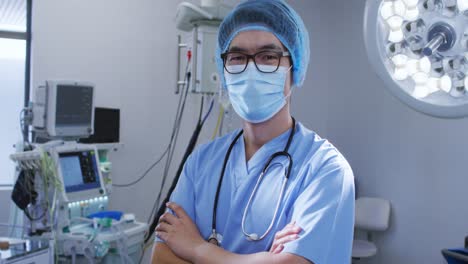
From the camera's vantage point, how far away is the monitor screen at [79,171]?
229 centimetres

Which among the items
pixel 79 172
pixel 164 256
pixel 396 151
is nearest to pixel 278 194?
pixel 164 256

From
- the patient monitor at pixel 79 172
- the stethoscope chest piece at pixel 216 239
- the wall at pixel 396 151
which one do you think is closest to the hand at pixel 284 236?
the stethoscope chest piece at pixel 216 239

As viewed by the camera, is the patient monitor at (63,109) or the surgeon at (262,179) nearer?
the surgeon at (262,179)

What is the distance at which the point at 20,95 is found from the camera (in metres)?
3.42

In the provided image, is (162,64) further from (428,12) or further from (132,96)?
(428,12)

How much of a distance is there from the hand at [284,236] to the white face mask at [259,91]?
1.00ft

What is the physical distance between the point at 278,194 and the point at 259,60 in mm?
345

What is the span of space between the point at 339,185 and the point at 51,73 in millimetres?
2606

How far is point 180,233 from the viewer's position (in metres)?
1.13

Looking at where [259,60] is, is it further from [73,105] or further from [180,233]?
[73,105]

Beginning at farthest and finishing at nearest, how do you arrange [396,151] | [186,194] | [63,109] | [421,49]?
[396,151]
[63,109]
[186,194]
[421,49]

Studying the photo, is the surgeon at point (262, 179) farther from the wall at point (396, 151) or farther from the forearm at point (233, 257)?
the wall at point (396, 151)

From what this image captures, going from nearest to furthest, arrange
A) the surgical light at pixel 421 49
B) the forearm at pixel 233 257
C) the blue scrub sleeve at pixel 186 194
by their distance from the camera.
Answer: the surgical light at pixel 421 49
the forearm at pixel 233 257
the blue scrub sleeve at pixel 186 194

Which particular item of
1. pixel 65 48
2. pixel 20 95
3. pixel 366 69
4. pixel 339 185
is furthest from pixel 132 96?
pixel 339 185
